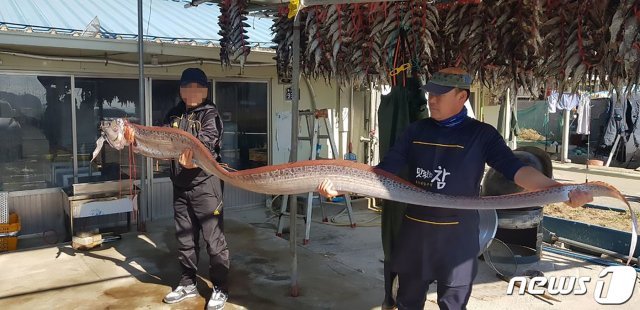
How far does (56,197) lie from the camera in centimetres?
684

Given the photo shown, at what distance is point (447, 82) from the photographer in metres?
3.01

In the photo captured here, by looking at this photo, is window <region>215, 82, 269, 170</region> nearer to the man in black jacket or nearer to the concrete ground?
the concrete ground

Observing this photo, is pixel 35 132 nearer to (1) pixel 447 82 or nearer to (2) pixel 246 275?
(2) pixel 246 275

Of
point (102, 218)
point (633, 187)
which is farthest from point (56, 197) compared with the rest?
point (633, 187)

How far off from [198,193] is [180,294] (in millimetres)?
999

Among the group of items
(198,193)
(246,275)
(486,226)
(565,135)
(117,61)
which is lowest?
(246,275)

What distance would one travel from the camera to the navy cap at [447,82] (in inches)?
118

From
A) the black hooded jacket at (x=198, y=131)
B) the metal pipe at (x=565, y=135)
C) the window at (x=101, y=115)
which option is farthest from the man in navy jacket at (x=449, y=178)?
the metal pipe at (x=565, y=135)

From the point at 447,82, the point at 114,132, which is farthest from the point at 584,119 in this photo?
the point at 114,132

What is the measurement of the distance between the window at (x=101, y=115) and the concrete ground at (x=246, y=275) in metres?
1.08

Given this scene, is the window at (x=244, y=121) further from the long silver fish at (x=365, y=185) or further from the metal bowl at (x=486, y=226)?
the long silver fish at (x=365, y=185)

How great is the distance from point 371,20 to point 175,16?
511cm

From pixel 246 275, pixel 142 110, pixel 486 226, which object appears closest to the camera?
pixel 486 226

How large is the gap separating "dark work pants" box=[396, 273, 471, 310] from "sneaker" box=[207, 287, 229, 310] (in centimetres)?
175
